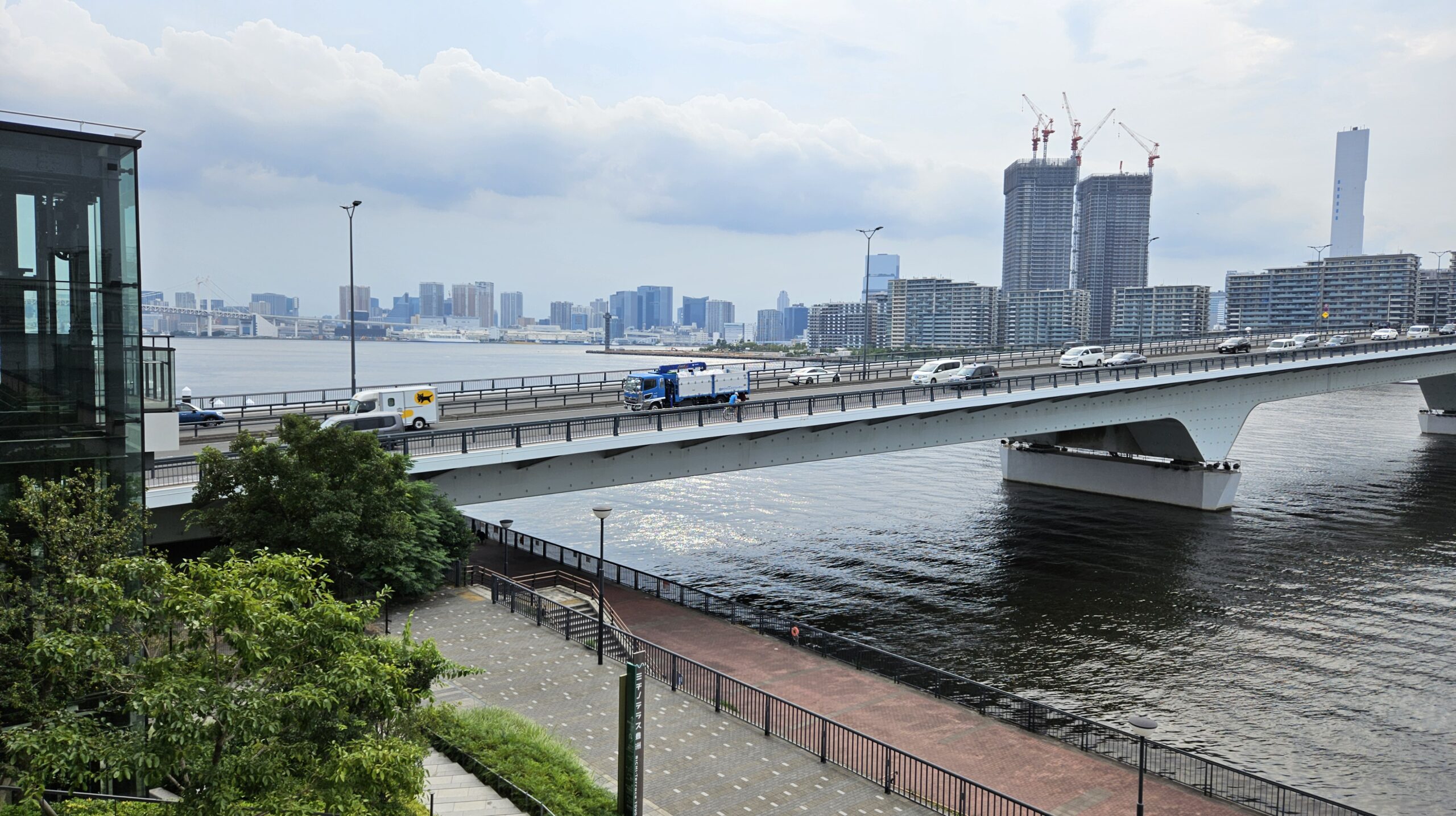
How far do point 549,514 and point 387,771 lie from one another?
148 feet

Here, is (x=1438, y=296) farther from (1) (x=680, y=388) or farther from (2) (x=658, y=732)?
(2) (x=658, y=732)

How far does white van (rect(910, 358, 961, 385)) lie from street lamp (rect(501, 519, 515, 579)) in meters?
21.7

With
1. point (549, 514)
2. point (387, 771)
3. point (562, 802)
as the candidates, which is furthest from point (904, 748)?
point (549, 514)

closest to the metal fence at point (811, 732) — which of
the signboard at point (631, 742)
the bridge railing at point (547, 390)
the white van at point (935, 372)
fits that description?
the signboard at point (631, 742)

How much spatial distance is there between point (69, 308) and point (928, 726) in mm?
19195

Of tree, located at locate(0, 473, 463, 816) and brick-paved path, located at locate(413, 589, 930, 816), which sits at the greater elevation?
tree, located at locate(0, 473, 463, 816)

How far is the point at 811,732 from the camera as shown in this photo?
20266mm

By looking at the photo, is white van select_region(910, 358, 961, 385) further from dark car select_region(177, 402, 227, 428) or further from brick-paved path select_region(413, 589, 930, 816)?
dark car select_region(177, 402, 227, 428)

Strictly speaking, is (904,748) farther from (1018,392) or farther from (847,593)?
(1018,392)

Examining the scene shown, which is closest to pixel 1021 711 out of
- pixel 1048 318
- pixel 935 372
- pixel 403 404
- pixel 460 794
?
pixel 460 794

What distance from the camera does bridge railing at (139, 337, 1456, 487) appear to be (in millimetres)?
29047

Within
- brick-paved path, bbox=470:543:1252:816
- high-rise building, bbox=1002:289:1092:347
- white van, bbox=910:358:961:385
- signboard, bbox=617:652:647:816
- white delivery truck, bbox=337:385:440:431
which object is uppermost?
high-rise building, bbox=1002:289:1092:347

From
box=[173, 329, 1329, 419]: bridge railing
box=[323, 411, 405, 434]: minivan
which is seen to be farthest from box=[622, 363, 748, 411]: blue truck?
box=[323, 411, 405, 434]: minivan

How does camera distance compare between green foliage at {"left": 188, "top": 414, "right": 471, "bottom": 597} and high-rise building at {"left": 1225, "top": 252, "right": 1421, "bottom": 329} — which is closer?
green foliage at {"left": 188, "top": 414, "right": 471, "bottom": 597}
